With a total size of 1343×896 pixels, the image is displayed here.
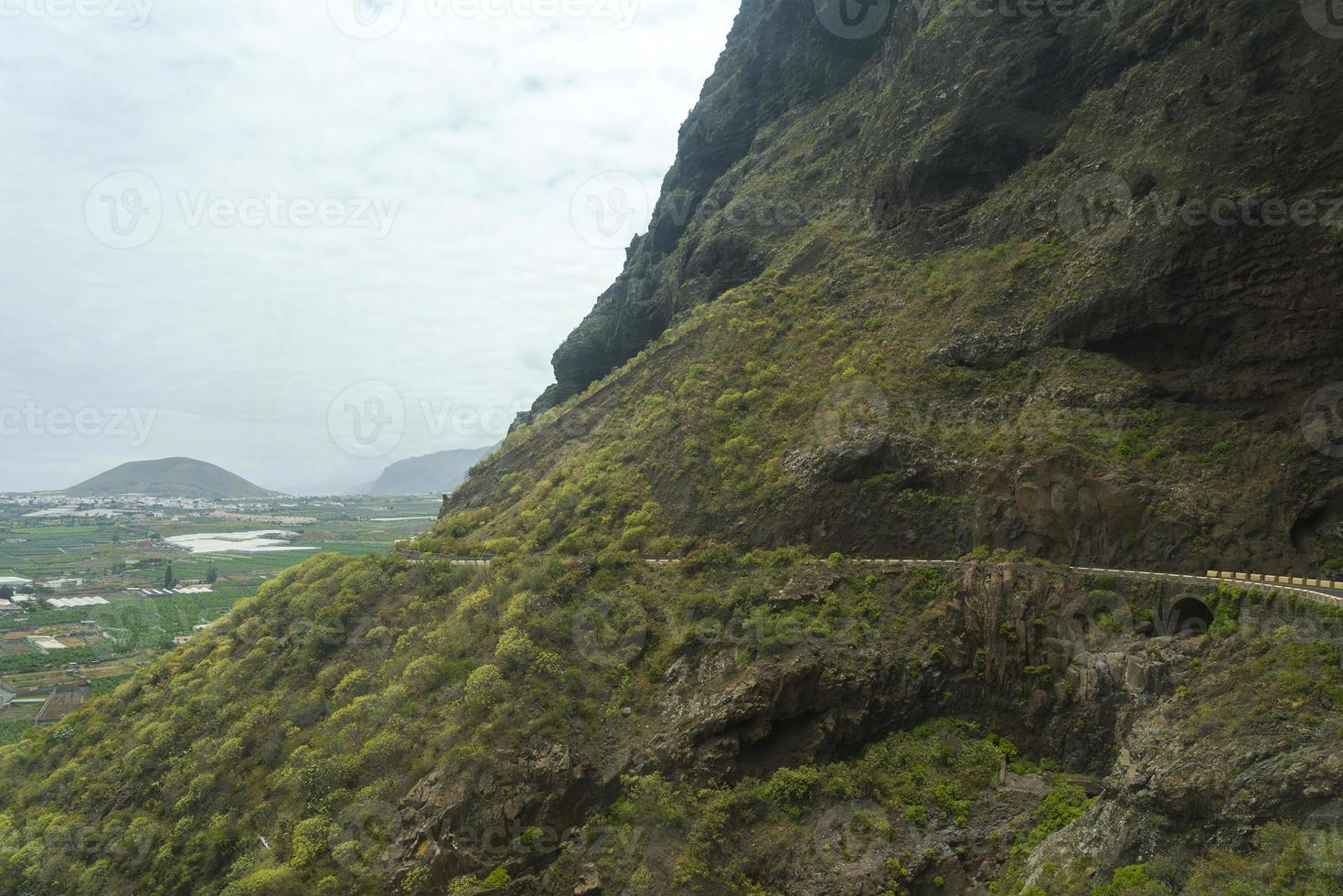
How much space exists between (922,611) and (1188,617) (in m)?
7.49

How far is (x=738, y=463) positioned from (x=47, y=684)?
7186cm

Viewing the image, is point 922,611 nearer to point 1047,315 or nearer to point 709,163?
point 1047,315

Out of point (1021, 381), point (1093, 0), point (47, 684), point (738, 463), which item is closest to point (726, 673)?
point (738, 463)

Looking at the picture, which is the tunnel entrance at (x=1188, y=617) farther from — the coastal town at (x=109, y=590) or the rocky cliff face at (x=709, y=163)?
the coastal town at (x=109, y=590)

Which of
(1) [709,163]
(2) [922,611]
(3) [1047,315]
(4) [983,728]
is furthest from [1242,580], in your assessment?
(1) [709,163]

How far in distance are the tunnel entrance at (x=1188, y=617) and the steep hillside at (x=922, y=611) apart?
89 mm

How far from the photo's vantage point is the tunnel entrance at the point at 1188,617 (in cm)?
1895

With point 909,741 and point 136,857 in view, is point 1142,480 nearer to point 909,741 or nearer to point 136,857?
point 909,741

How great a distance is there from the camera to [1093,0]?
36344mm

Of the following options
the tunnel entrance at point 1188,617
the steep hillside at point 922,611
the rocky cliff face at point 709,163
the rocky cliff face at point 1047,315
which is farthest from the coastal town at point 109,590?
the tunnel entrance at point 1188,617

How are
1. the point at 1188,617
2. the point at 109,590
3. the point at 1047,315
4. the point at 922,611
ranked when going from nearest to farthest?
1. the point at 1188,617
2. the point at 922,611
3. the point at 1047,315
4. the point at 109,590

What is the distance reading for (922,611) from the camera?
2339cm

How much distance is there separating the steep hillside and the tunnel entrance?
89mm

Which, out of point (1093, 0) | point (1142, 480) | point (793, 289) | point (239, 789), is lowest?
point (239, 789)
